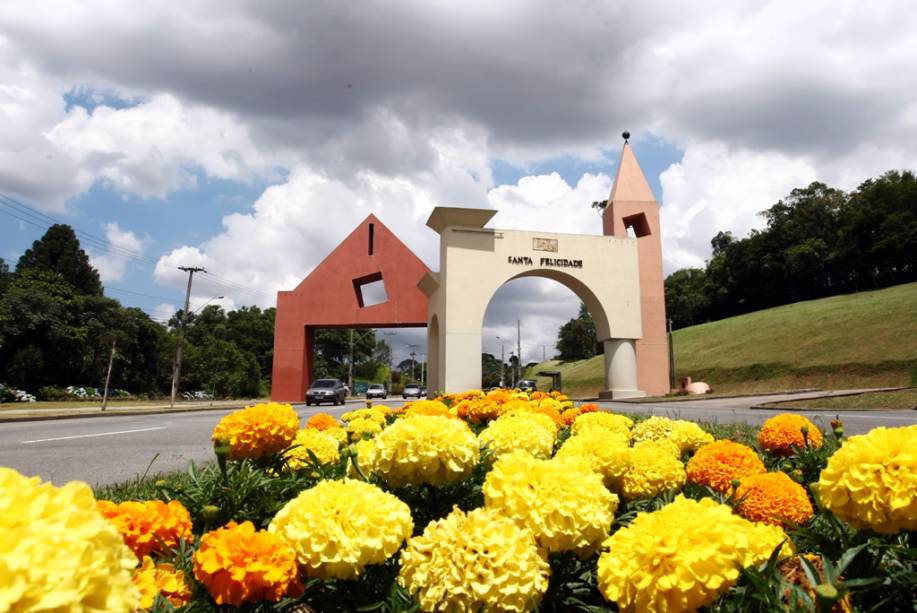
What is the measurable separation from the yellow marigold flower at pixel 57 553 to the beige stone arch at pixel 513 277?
2065 cm

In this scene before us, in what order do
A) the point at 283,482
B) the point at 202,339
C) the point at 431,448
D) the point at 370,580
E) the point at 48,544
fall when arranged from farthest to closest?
the point at 202,339, the point at 283,482, the point at 431,448, the point at 370,580, the point at 48,544

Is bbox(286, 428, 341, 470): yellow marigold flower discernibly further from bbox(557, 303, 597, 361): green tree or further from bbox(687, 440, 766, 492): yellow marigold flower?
bbox(557, 303, 597, 361): green tree

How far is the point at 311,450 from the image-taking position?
2.74 metres

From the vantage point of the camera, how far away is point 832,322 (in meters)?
40.6

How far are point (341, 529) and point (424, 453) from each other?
543 mm

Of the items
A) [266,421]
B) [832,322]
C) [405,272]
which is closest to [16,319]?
[405,272]

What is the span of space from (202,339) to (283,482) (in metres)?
78.7

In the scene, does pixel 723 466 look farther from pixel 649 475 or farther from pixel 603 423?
pixel 603 423

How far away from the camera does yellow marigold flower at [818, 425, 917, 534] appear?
144 centimetres

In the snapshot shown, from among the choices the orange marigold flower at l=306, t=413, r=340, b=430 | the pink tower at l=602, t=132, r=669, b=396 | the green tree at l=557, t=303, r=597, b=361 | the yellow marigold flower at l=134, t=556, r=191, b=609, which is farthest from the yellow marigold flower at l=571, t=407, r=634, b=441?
the green tree at l=557, t=303, r=597, b=361

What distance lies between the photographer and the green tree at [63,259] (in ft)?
173

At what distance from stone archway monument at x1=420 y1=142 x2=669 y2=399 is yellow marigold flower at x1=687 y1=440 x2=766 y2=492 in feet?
62.3

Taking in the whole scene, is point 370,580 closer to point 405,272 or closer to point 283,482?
point 283,482

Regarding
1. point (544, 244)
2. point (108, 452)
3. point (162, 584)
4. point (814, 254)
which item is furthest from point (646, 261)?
point (814, 254)
